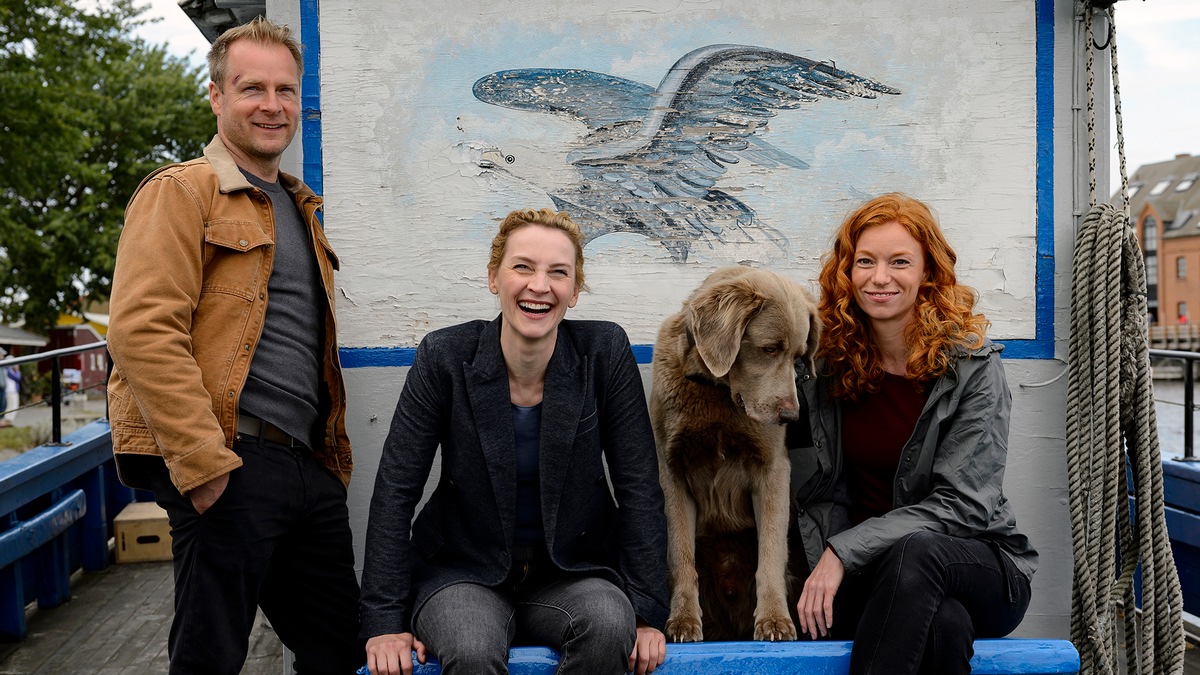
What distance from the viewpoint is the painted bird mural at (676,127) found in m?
3.42

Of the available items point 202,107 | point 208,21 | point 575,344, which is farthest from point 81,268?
point 575,344

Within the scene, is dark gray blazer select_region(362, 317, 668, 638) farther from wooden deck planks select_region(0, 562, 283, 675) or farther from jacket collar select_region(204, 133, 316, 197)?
wooden deck planks select_region(0, 562, 283, 675)

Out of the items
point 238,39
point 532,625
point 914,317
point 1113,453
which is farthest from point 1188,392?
point 238,39

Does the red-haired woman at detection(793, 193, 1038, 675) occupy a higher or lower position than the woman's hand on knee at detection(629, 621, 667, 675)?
higher

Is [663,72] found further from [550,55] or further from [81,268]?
[81,268]

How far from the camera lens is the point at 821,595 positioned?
2.67 meters

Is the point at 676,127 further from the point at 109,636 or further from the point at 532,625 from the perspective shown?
the point at 109,636

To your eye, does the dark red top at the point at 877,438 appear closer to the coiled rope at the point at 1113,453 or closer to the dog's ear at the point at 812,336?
the dog's ear at the point at 812,336

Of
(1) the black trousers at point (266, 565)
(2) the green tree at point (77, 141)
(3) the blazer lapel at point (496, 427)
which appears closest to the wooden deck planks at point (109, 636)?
(1) the black trousers at point (266, 565)

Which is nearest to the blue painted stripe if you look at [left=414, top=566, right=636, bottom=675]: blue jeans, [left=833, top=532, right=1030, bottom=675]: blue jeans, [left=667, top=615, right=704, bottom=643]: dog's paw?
[left=414, top=566, right=636, bottom=675]: blue jeans

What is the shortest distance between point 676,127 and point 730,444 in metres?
1.30

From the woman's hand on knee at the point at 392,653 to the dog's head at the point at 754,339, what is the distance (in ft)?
3.85

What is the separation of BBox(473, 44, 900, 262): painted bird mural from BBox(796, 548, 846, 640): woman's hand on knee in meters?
1.34

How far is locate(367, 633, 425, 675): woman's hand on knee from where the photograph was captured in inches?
95.1
